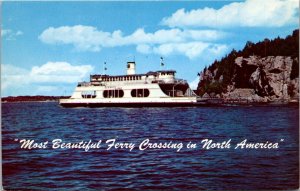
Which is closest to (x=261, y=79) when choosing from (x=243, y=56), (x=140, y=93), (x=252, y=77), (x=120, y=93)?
(x=252, y=77)

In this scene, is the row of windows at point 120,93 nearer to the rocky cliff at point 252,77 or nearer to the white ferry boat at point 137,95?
the white ferry boat at point 137,95

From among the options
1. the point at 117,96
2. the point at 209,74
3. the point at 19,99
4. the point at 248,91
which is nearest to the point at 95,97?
the point at 117,96

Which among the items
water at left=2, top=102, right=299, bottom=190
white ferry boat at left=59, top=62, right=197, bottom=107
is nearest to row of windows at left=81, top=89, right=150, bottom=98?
white ferry boat at left=59, top=62, right=197, bottom=107

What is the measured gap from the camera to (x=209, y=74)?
220 inches

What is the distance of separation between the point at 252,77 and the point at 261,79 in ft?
3.10

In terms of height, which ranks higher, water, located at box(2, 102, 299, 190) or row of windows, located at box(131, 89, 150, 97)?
row of windows, located at box(131, 89, 150, 97)

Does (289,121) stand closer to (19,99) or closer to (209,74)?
(209,74)

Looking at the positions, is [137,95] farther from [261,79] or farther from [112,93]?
[261,79]

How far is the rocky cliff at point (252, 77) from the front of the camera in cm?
517

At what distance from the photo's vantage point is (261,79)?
789 centimetres

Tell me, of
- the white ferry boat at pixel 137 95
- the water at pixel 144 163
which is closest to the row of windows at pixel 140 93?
the white ferry boat at pixel 137 95

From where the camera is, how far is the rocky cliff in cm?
517

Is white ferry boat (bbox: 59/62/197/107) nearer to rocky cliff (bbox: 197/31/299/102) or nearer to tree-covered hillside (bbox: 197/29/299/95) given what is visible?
rocky cliff (bbox: 197/31/299/102)

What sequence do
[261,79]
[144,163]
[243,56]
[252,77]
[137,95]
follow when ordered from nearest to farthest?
[144,163]
[243,56]
[261,79]
[252,77]
[137,95]
